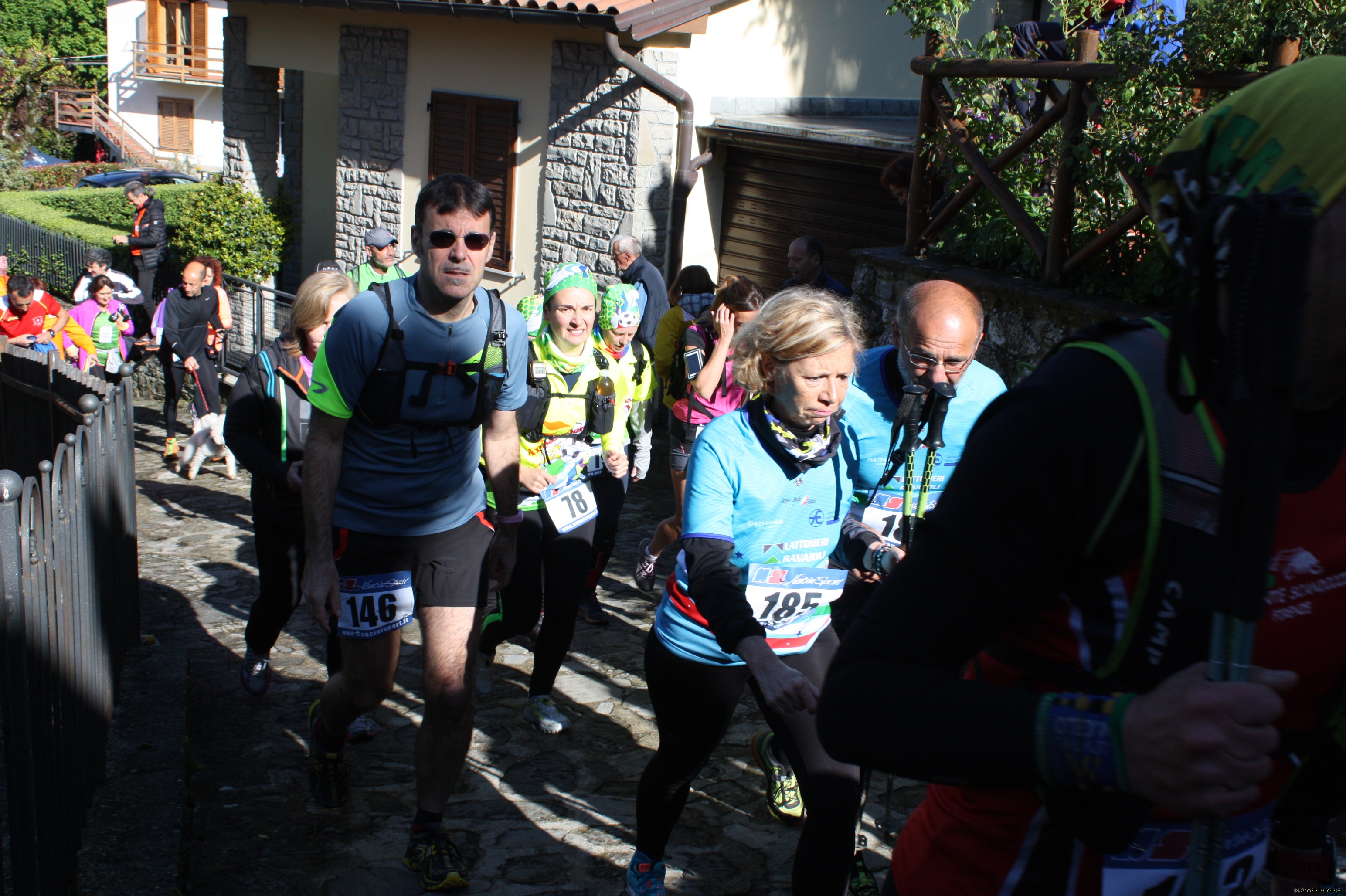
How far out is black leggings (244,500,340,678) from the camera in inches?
183

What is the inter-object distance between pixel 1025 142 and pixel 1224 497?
5.60m

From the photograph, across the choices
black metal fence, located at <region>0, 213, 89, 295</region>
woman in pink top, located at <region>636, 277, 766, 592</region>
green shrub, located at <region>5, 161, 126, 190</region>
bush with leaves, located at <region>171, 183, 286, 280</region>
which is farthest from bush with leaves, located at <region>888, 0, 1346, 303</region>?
green shrub, located at <region>5, 161, 126, 190</region>

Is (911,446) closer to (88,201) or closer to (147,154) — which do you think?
(88,201)

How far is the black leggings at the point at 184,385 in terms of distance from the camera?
9.75 meters

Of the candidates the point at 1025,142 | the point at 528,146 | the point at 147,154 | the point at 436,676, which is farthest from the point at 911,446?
the point at 147,154

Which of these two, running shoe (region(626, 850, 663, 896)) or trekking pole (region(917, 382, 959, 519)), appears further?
trekking pole (region(917, 382, 959, 519))

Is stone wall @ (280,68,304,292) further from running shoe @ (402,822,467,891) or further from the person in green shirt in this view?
running shoe @ (402,822,467,891)

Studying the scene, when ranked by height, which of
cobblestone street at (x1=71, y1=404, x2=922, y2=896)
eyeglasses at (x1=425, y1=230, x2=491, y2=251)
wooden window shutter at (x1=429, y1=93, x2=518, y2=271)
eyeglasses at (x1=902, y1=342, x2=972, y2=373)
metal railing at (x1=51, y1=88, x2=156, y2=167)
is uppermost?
metal railing at (x1=51, y1=88, x2=156, y2=167)

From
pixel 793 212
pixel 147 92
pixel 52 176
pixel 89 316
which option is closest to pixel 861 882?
pixel 793 212

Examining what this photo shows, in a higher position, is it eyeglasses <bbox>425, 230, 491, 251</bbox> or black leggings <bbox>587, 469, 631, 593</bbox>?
eyeglasses <bbox>425, 230, 491, 251</bbox>

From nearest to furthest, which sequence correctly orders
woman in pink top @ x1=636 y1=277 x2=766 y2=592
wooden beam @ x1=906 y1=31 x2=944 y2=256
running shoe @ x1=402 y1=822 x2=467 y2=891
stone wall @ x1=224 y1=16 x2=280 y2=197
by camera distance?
1. running shoe @ x1=402 y1=822 x2=467 y2=891
2. woman in pink top @ x1=636 y1=277 x2=766 y2=592
3. wooden beam @ x1=906 y1=31 x2=944 y2=256
4. stone wall @ x1=224 y1=16 x2=280 y2=197

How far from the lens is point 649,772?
328 cm

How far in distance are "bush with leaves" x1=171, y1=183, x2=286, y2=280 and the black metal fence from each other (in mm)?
3078

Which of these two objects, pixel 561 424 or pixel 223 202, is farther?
pixel 223 202
